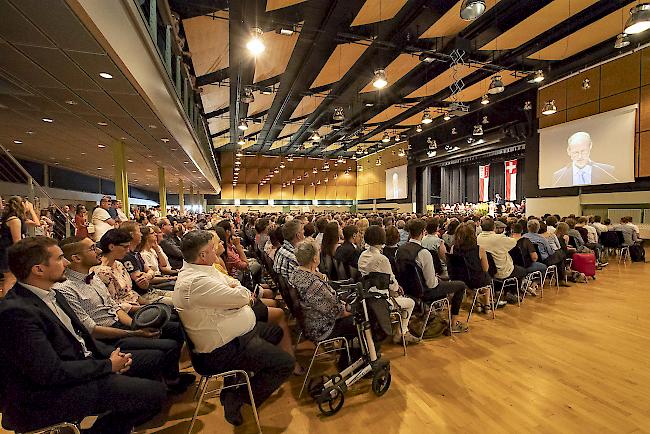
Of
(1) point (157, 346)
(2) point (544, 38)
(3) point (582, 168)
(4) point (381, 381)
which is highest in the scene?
(2) point (544, 38)

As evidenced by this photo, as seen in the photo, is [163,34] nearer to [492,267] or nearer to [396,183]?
[492,267]

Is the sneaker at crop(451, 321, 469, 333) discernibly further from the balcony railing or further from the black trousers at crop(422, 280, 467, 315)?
the balcony railing

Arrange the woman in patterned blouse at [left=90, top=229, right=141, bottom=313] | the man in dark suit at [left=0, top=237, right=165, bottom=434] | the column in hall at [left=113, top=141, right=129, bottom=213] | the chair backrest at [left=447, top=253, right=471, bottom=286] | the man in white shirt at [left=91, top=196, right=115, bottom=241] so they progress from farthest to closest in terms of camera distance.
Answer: the column in hall at [left=113, top=141, right=129, bottom=213]
the man in white shirt at [left=91, top=196, right=115, bottom=241]
the chair backrest at [left=447, top=253, right=471, bottom=286]
the woman in patterned blouse at [left=90, top=229, right=141, bottom=313]
the man in dark suit at [left=0, top=237, right=165, bottom=434]

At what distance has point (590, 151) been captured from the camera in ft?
32.8

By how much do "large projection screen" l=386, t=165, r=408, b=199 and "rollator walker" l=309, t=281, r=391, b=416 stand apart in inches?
725

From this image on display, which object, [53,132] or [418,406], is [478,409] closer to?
[418,406]

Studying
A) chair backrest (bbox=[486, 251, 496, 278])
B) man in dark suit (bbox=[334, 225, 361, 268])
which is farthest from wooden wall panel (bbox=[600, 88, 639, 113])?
man in dark suit (bbox=[334, 225, 361, 268])

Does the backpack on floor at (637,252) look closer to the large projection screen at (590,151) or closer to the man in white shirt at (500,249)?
the large projection screen at (590,151)

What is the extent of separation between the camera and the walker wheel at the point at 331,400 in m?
2.29

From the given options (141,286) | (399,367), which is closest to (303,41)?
(141,286)

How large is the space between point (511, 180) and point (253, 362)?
68.9ft

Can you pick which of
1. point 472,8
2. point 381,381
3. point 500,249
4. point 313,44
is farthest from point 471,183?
point 381,381

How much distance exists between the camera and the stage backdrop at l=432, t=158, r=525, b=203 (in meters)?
20.9

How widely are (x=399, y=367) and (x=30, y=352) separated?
2614 millimetres
